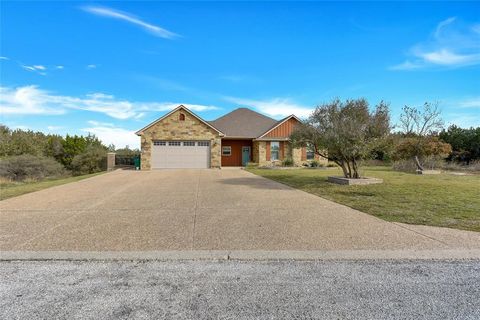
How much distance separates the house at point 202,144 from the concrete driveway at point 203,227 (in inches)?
634

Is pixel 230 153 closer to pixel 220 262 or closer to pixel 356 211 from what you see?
pixel 356 211

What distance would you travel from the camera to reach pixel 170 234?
584 cm

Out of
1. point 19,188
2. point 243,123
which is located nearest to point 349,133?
point 19,188

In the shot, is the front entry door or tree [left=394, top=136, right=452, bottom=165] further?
Result: the front entry door

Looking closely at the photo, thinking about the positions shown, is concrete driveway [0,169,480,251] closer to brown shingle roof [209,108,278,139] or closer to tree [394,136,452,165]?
tree [394,136,452,165]

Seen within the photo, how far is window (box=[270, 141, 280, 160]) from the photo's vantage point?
94.9 ft

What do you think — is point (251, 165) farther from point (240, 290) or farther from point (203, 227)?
point (240, 290)

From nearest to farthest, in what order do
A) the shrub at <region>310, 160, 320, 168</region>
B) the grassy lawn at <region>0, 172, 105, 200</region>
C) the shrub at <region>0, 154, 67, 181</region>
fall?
the grassy lawn at <region>0, 172, 105, 200</region>
the shrub at <region>0, 154, 67, 181</region>
the shrub at <region>310, 160, 320, 168</region>

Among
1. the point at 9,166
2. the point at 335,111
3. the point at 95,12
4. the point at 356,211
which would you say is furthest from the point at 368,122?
the point at 9,166

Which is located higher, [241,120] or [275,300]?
[241,120]

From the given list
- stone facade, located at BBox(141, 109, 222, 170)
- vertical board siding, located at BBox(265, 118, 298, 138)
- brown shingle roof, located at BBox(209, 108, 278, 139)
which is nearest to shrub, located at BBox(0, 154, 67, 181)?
stone facade, located at BBox(141, 109, 222, 170)

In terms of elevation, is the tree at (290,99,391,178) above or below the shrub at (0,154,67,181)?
above

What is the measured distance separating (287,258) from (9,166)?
80.2 ft

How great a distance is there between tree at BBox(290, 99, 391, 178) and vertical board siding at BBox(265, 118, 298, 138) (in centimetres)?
1307
